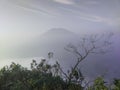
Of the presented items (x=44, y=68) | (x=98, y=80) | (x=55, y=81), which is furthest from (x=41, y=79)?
(x=98, y=80)

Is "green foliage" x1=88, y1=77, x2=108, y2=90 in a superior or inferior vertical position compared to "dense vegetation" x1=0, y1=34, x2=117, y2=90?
inferior

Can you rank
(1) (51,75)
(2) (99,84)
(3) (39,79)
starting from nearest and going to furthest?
(2) (99,84)
(3) (39,79)
(1) (51,75)

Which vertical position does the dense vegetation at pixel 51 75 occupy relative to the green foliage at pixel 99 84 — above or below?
above

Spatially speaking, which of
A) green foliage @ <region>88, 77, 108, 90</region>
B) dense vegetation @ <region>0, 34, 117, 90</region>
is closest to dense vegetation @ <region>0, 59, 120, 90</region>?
dense vegetation @ <region>0, 34, 117, 90</region>

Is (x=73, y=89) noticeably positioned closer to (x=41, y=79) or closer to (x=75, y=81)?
(x=75, y=81)

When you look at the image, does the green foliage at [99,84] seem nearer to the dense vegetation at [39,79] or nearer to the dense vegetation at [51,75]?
the dense vegetation at [51,75]

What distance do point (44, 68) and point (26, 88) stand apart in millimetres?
4237

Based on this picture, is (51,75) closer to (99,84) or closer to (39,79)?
(39,79)

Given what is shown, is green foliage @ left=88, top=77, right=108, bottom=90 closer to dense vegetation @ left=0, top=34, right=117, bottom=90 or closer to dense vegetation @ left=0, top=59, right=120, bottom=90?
dense vegetation @ left=0, top=34, right=117, bottom=90

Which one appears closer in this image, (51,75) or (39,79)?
(39,79)

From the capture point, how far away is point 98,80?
11648 millimetres

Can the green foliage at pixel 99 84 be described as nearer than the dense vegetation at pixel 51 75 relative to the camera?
Yes

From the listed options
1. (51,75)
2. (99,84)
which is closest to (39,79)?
(51,75)

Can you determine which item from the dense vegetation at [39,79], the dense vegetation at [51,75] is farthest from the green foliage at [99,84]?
the dense vegetation at [39,79]
